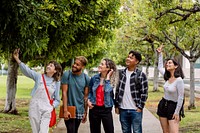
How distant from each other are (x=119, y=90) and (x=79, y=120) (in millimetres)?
860

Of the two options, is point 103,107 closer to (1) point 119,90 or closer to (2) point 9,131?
(1) point 119,90

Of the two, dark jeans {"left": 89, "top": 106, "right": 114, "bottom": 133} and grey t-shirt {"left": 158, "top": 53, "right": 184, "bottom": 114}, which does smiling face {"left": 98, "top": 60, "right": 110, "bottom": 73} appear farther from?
grey t-shirt {"left": 158, "top": 53, "right": 184, "bottom": 114}

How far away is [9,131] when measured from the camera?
35.0 feet

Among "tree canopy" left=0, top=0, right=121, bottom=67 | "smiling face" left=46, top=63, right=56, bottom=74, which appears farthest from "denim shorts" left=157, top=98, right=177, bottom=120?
"tree canopy" left=0, top=0, right=121, bottom=67

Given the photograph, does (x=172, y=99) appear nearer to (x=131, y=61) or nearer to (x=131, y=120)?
(x=131, y=120)

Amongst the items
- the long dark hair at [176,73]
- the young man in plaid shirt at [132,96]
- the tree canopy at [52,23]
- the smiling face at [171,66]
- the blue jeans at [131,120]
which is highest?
the tree canopy at [52,23]

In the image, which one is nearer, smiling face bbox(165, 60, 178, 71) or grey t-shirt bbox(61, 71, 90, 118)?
grey t-shirt bbox(61, 71, 90, 118)

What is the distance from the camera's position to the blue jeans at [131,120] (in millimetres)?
6434

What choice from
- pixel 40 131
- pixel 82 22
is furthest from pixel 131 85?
pixel 82 22

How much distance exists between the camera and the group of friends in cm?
643

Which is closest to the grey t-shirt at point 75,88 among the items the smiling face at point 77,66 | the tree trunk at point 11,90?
the smiling face at point 77,66

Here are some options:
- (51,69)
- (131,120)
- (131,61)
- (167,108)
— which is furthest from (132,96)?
(51,69)

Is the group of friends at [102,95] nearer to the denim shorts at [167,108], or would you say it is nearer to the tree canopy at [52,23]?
the denim shorts at [167,108]

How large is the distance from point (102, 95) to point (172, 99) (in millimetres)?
1339
